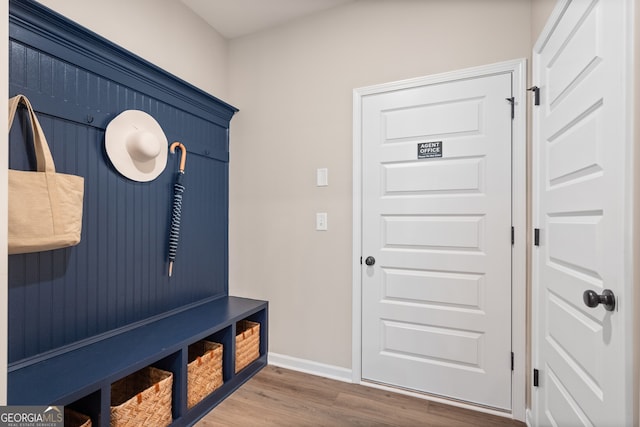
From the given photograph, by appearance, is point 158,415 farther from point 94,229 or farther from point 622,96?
point 622,96

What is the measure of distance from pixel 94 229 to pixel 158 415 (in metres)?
1.03

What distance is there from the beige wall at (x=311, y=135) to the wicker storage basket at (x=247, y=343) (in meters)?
0.15

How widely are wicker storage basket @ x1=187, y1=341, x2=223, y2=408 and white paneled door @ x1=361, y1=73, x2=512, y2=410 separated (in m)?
0.99

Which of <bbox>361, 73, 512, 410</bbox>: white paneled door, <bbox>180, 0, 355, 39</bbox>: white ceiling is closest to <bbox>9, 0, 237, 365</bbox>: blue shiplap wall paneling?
<bbox>180, 0, 355, 39</bbox>: white ceiling

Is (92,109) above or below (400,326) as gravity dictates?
above

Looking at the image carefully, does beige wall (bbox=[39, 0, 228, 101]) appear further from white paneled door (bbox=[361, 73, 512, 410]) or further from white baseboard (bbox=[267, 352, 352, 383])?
white baseboard (bbox=[267, 352, 352, 383])

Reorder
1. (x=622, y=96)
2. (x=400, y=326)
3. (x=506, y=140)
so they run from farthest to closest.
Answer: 1. (x=400, y=326)
2. (x=506, y=140)
3. (x=622, y=96)

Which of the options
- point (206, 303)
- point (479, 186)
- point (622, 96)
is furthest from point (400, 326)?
point (622, 96)

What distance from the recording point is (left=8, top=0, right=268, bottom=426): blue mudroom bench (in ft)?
4.56

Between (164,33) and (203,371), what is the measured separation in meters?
2.26

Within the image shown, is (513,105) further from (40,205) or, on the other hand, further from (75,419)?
(75,419)

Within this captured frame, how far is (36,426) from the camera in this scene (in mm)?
1160

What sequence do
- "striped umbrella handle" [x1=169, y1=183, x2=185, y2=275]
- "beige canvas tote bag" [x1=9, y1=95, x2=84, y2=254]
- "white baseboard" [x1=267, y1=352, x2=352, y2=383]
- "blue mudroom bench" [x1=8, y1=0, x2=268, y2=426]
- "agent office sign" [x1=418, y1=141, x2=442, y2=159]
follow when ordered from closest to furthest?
"beige canvas tote bag" [x1=9, y1=95, x2=84, y2=254], "blue mudroom bench" [x1=8, y1=0, x2=268, y2=426], "agent office sign" [x1=418, y1=141, x2=442, y2=159], "striped umbrella handle" [x1=169, y1=183, x2=185, y2=275], "white baseboard" [x1=267, y1=352, x2=352, y2=383]

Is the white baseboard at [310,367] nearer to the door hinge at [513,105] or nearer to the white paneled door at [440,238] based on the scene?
the white paneled door at [440,238]
